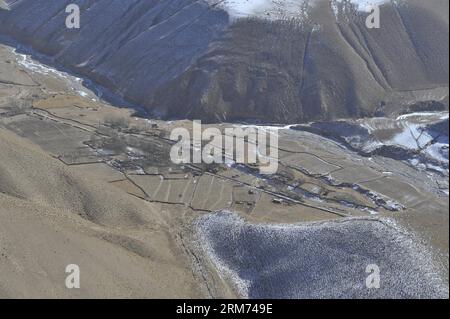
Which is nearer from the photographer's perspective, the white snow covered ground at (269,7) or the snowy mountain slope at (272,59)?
the snowy mountain slope at (272,59)

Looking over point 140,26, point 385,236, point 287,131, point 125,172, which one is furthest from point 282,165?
point 140,26

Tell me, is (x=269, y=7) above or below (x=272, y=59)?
above

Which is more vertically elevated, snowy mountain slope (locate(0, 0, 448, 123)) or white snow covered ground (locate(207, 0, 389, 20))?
white snow covered ground (locate(207, 0, 389, 20))

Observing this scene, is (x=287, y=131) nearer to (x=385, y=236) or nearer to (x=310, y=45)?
(x=310, y=45)

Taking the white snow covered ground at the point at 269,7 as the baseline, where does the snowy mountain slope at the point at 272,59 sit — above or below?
below

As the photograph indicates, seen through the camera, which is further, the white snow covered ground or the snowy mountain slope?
the white snow covered ground

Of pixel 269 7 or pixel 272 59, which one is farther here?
pixel 269 7

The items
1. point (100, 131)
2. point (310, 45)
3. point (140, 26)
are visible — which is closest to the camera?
point (100, 131)
